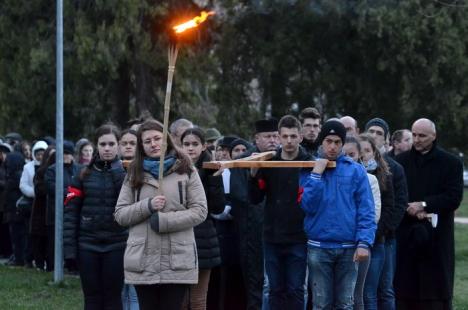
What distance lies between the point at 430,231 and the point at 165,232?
11.6 ft

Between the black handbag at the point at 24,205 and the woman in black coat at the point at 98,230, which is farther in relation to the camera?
the black handbag at the point at 24,205

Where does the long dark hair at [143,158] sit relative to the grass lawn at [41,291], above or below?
above

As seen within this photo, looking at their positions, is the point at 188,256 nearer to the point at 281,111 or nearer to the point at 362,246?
the point at 362,246

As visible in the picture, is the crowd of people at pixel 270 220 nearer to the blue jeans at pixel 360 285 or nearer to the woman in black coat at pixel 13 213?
the blue jeans at pixel 360 285

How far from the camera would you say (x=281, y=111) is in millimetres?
27172

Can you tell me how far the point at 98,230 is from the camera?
354 inches

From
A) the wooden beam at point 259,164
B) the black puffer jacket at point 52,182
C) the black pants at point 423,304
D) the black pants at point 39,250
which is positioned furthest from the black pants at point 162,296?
the black pants at point 39,250

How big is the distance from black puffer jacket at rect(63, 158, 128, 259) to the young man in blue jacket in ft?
5.49

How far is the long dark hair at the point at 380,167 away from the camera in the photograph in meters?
9.61


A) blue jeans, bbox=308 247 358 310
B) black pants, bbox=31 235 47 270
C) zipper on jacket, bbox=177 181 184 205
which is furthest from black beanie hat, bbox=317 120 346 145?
black pants, bbox=31 235 47 270

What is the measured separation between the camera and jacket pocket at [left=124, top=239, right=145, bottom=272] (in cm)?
768

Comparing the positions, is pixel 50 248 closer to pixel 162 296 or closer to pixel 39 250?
pixel 39 250

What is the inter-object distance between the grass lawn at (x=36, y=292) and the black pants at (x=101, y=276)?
291 cm

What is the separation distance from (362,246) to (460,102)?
18644mm
